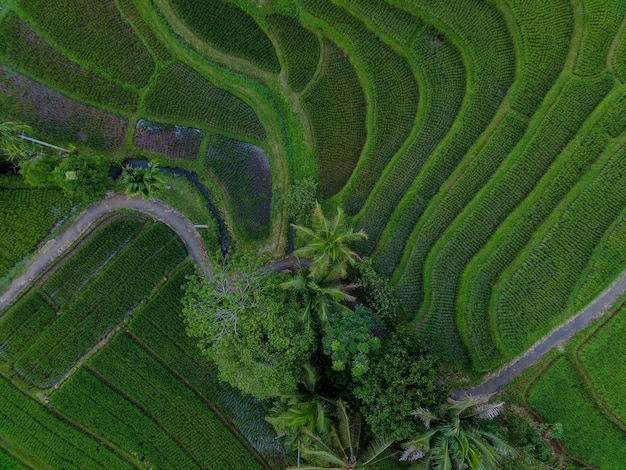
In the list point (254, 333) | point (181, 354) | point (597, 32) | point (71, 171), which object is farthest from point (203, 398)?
point (597, 32)

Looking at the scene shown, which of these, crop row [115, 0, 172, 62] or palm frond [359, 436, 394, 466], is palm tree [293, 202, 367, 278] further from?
crop row [115, 0, 172, 62]

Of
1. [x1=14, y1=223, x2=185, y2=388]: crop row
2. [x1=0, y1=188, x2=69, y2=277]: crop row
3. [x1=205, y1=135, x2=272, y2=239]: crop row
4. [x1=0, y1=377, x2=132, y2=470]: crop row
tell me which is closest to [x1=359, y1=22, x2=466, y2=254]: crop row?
[x1=205, y1=135, x2=272, y2=239]: crop row

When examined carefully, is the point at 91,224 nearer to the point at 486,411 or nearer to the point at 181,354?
the point at 181,354

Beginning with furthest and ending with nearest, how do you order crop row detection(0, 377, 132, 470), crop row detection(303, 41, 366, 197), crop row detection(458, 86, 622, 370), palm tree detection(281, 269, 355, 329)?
crop row detection(303, 41, 366, 197) → crop row detection(0, 377, 132, 470) → crop row detection(458, 86, 622, 370) → palm tree detection(281, 269, 355, 329)

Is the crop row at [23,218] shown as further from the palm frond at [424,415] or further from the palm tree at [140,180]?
the palm frond at [424,415]

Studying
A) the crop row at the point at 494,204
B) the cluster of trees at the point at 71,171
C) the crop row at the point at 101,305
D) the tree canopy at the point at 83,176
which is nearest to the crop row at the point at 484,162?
the crop row at the point at 494,204

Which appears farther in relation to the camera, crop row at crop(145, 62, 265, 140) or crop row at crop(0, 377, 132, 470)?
crop row at crop(145, 62, 265, 140)
